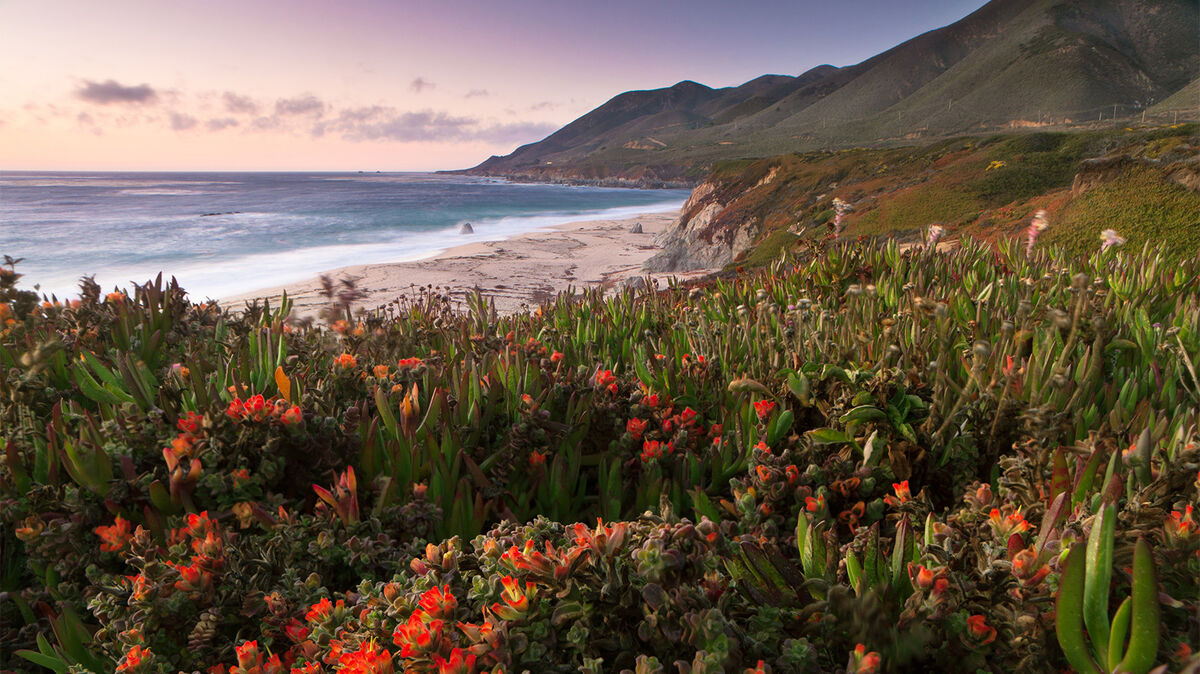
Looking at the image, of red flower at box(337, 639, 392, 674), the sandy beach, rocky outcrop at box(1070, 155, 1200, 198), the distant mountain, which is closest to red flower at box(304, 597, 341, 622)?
red flower at box(337, 639, 392, 674)

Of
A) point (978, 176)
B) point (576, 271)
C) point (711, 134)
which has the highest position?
point (711, 134)

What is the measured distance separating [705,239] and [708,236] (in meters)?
0.16

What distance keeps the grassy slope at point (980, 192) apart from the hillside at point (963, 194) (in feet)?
0.09

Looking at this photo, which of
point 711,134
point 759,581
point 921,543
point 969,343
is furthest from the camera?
point 711,134

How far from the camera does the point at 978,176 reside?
1439 cm

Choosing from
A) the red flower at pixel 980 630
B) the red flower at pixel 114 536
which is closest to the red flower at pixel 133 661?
the red flower at pixel 114 536

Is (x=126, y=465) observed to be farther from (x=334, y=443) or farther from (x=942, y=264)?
(x=942, y=264)

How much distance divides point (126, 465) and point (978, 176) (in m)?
17.0

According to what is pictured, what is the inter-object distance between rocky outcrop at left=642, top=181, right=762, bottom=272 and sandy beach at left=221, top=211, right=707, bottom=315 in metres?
1.15

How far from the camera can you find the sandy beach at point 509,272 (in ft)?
46.4

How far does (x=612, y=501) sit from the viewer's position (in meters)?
1.64

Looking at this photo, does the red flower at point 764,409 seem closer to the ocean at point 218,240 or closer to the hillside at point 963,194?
the hillside at point 963,194

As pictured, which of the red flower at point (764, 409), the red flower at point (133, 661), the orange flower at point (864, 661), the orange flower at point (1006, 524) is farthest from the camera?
the red flower at point (764, 409)

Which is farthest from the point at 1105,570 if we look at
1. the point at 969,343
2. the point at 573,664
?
the point at 969,343
